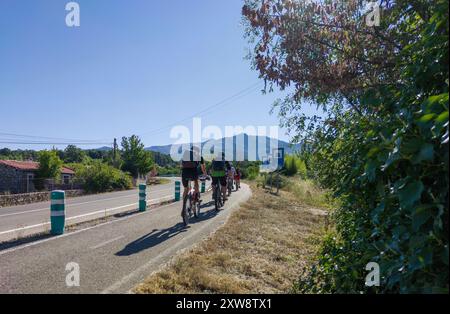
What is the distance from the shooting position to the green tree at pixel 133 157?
184 ft

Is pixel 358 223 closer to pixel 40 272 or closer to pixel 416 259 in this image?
pixel 416 259

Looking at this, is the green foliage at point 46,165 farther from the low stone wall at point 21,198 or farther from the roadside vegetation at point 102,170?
the low stone wall at point 21,198

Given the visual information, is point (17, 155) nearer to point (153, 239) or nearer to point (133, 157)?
point (133, 157)

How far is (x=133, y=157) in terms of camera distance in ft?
184

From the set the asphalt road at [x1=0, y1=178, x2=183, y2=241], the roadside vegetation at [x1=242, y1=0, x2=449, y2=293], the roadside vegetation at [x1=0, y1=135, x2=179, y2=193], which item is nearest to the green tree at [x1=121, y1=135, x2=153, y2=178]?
the roadside vegetation at [x1=0, y1=135, x2=179, y2=193]

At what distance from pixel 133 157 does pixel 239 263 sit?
2096 inches

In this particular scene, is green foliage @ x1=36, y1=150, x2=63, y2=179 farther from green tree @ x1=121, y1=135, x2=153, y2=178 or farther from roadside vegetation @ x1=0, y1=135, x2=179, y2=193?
green tree @ x1=121, y1=135, x2=153, y2=178

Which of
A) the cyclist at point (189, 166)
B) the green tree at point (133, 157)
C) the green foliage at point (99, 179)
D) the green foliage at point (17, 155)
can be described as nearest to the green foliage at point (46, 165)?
the green foliage at point (99, 179)

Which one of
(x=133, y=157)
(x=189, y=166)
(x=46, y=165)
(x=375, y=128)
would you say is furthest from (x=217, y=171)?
(x=133, y=157)

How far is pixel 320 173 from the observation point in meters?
5.39

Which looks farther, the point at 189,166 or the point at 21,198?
the point at 21,198

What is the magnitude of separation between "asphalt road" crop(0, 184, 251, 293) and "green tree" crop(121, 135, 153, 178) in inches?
1917

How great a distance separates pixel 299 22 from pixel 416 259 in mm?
3921
